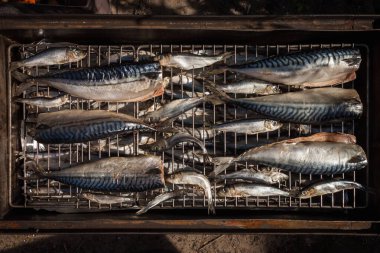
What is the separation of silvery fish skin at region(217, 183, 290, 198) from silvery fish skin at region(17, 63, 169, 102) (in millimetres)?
776

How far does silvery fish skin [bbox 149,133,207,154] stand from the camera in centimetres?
273

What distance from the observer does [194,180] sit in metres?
2.70

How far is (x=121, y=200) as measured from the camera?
2.85 meters

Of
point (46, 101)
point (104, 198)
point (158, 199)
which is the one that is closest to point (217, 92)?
point (158, 199)

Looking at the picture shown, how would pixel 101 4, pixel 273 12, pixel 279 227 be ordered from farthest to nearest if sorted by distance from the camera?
pixel 273 12 → pixel 101 4 → pixel 279 227

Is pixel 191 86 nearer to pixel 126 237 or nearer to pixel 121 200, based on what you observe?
pixel 121 200

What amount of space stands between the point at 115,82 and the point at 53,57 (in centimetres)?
47

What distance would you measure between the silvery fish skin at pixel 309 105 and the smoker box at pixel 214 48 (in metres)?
0.19

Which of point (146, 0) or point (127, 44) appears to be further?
point (146, 0)

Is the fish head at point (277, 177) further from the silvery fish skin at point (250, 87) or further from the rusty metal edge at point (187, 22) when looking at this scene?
the rusty metal edge at point (187, 22)

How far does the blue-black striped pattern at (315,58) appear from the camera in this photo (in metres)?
2.70

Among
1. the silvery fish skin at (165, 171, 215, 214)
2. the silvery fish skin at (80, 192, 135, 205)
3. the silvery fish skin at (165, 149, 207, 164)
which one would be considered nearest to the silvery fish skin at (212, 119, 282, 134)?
the silvery fish skin at (165, 149, 207, 164)

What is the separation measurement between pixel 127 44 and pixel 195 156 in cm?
90

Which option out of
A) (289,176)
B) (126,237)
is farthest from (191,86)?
(126,237)
